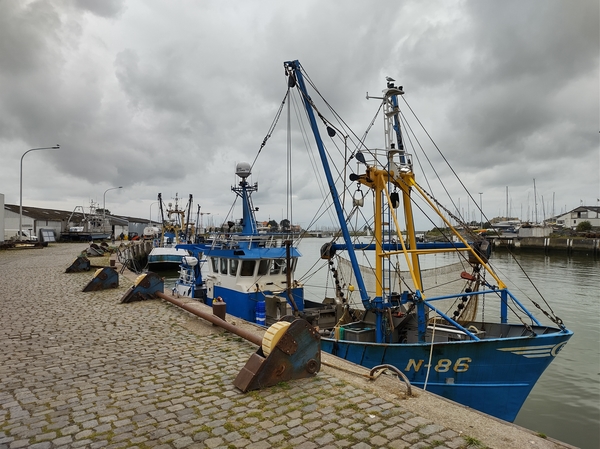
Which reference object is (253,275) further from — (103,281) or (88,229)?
(88,229)

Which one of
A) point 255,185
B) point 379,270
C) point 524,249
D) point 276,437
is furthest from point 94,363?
point 524,249

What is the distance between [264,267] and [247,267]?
0.62 meters

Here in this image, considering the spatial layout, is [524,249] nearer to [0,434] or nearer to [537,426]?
[537,426]

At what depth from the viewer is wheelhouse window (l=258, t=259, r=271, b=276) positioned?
1354 cm

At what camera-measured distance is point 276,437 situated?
156 inches

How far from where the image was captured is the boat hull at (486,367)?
7.40m

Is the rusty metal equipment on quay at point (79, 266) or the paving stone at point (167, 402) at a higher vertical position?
the rusty metal equipment on quay at point (79, 266)

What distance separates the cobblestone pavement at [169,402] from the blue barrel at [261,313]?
3393mm

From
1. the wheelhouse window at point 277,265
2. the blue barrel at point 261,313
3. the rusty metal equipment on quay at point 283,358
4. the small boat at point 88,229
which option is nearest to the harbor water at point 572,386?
the wheelhouse window at point 277,265

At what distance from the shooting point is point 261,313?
1173cm

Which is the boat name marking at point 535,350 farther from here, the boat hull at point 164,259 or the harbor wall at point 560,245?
the harbor wall at point 560,245

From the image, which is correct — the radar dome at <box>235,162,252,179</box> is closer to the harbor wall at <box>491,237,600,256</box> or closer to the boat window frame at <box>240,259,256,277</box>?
the boat window frame at <box>240,259,256,277</box>

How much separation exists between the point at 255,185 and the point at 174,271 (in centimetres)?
2299

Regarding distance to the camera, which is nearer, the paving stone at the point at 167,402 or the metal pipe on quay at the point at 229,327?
the paving stone at the point at 167,402
